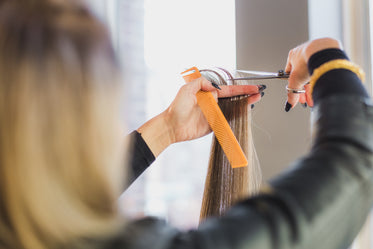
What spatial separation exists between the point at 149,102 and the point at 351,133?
885 millimetres

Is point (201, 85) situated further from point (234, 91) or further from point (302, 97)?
point (302, 97)

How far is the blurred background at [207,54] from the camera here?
90cm

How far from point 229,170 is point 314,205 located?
1.66 feet

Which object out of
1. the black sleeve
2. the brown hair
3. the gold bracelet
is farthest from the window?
the gold bracelet

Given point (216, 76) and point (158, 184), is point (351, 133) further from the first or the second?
point (158, 184)

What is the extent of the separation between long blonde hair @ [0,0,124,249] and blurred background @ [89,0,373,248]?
66 cm

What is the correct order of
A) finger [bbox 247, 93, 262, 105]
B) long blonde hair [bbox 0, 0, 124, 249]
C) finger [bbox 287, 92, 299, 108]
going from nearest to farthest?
long blonde hair [bbox 0, 0, 124, 249] → finger [bbox 287, 92, 299, 108] → finger [bbox 247, 93, 262, 105]

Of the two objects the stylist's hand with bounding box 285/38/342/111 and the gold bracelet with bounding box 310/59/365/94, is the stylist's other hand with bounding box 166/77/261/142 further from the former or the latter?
the gold bracelet with bounding box 310/59/365/94

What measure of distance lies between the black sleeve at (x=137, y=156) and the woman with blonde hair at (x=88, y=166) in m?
0.38

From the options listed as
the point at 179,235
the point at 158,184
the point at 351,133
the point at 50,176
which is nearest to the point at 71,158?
the point at 50,176

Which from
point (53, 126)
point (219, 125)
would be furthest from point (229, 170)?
point (53, 126)

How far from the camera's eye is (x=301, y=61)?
0.56 m

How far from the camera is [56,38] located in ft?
1.10

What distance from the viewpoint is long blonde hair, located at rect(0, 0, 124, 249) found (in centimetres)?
32
